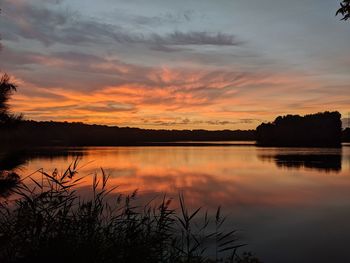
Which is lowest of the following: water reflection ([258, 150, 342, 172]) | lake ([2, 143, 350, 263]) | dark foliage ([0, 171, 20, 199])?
lake ([2, 143, 350, 263])

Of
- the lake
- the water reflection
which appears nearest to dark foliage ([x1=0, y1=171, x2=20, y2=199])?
Answer: the lake

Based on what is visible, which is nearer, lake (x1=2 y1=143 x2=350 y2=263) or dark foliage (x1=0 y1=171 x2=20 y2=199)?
lake (x1=2 y1=143 x2=350 y2=263)

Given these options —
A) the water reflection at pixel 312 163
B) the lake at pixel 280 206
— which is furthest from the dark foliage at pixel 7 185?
the water reflection at pixel 312 163

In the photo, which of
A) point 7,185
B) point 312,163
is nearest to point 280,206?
point 7,185

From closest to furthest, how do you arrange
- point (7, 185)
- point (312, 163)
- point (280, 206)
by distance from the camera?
point (7, 185) → point (280, 206) → point (312, 163)

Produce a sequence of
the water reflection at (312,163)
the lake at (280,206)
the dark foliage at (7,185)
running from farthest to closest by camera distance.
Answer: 1. the water reflection at (312,163)
2. the dark foliage at (7,185)
3. the lake at (280,206)

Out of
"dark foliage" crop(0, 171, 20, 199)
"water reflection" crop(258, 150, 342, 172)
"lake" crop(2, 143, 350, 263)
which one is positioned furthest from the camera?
"water reflection" crop(258, 150, 342, 172)

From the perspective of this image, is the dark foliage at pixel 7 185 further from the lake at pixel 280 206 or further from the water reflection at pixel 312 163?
the water reflection at pixel 312 163

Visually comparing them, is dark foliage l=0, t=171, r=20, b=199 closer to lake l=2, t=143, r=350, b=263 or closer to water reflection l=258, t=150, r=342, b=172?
lake l=2, t=143, r=350, b=263

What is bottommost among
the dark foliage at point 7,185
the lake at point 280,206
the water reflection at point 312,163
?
the lake at point 280,206

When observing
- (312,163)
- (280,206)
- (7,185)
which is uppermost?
(7,185)

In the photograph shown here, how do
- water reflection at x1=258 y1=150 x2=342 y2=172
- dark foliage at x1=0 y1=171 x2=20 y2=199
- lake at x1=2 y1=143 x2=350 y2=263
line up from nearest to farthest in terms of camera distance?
lake at x1=2 y1=143 x2=350 y2=263 → dark foliage at x1=0 y1=171 x2=20 y2=199 → water reflection at x1=258 y1=150 x2=342 y2=172

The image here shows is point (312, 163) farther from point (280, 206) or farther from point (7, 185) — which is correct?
point (7, 185)

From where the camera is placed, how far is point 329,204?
81.4 feet
